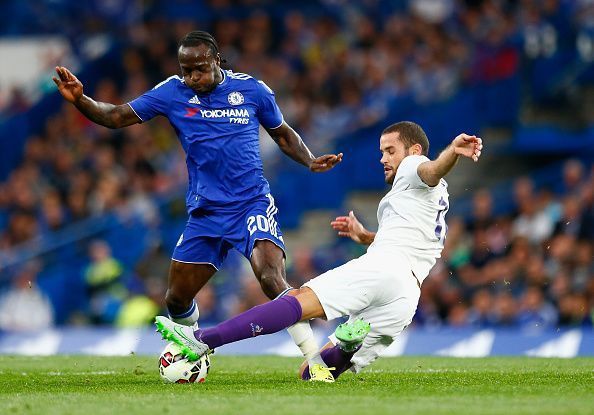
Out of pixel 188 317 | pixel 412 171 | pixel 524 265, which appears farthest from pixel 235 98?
pixel 524 265

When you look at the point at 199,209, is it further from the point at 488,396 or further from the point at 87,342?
the point at 87,342

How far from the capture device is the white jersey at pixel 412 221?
329 inches

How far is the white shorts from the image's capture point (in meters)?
A: 8.15

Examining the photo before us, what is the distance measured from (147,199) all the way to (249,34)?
3.91 m

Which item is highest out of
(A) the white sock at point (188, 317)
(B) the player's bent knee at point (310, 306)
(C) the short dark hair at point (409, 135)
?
(C) the short dark hair at point (409, 135)

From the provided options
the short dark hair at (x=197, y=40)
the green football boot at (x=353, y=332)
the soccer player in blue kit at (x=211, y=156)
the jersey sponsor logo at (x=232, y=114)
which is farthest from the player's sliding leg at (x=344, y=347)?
the short dark hair at (x=197, y=40)

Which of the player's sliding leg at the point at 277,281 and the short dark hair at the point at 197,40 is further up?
the short dark hair at the point at 197,40

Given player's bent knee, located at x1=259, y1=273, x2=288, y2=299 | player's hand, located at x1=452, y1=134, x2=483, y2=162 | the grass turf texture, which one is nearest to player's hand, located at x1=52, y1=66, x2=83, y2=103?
player's bent knee, located at x1=259, y1=273, x2=288, y2=299

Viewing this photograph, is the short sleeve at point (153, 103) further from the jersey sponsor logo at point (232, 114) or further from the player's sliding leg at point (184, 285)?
the player's sliding leg at point (184, 285)

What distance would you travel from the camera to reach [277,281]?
8.98 metres

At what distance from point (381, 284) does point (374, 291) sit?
7 centimetres

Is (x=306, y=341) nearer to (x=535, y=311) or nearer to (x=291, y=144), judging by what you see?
(x=291, y=144)

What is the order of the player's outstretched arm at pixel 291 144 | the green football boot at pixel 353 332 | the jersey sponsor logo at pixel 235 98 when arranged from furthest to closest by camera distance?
the player's outstretched arm at pixel 291 144, the jersey sponsor logo at pixel 235 98, the green football boot at pixel 353 332

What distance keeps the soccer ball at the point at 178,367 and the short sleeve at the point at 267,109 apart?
6.93 ft
